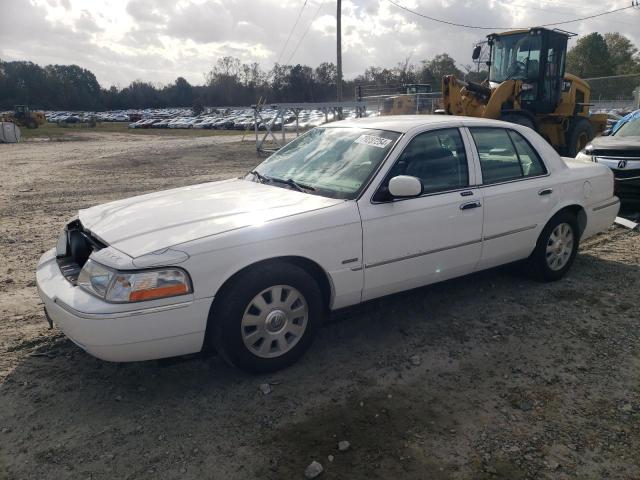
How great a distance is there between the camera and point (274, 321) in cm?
325

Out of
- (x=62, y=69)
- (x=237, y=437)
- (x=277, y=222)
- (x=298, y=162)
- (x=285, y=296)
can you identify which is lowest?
(x=237, y=437)

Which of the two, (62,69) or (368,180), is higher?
(62,69)

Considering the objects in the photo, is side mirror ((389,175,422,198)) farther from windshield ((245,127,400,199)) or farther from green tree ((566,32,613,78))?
green tree ((566,32,613,78))

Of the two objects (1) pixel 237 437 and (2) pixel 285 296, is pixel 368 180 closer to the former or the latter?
(2) pixel 285 296

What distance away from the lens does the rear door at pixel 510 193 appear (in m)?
4.20

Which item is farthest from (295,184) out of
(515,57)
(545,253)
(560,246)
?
(515,57)

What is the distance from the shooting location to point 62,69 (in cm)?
10669

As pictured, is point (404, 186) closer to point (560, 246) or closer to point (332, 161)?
point (332, 161)

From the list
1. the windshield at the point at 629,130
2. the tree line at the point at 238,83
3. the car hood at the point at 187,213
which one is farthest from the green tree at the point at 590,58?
the car hood at the point at 187,213

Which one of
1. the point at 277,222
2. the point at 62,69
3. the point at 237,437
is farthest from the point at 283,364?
the point at 62,69

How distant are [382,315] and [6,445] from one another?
8.96ft

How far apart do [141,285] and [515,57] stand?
12.8 m

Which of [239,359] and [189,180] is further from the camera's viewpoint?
[189,180]

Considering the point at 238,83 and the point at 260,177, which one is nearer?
the point at 260,177
